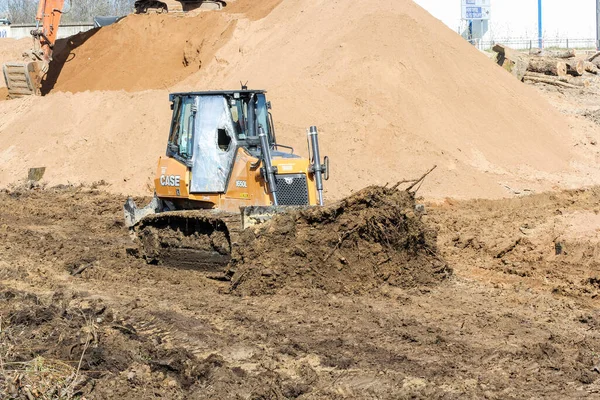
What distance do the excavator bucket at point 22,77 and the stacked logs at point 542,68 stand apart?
14093mm

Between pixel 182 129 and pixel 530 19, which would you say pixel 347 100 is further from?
pixel 530 19

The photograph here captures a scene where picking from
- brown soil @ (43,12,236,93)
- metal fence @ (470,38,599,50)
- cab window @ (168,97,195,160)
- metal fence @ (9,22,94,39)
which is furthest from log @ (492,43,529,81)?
metal fence @ (9,22,94,39)

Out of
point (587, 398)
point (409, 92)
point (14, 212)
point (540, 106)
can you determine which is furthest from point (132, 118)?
point (587, 398)

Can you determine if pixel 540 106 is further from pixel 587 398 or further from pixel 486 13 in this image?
pixel 486 13

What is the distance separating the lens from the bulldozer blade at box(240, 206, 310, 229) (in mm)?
9391

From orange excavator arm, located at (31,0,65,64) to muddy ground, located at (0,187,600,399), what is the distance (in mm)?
12367

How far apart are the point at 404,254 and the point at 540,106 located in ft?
45.1

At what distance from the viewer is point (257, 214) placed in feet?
30.9

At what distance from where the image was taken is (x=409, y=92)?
63.3 ft

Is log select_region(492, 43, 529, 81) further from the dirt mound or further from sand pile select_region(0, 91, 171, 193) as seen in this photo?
sand pile select_region(0, 91, 171, 193)

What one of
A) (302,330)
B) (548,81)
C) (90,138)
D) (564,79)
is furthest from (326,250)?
(564,79)

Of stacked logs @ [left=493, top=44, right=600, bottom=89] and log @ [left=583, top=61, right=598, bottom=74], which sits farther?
log @ [left=583, top=61, right=598, bottom=74]

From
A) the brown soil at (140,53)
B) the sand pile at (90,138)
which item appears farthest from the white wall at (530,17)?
the sand pile at (90,138)

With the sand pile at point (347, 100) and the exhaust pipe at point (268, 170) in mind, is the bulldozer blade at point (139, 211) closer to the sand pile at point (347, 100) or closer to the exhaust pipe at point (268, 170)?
the exhaust pipe at point (268, 170)
